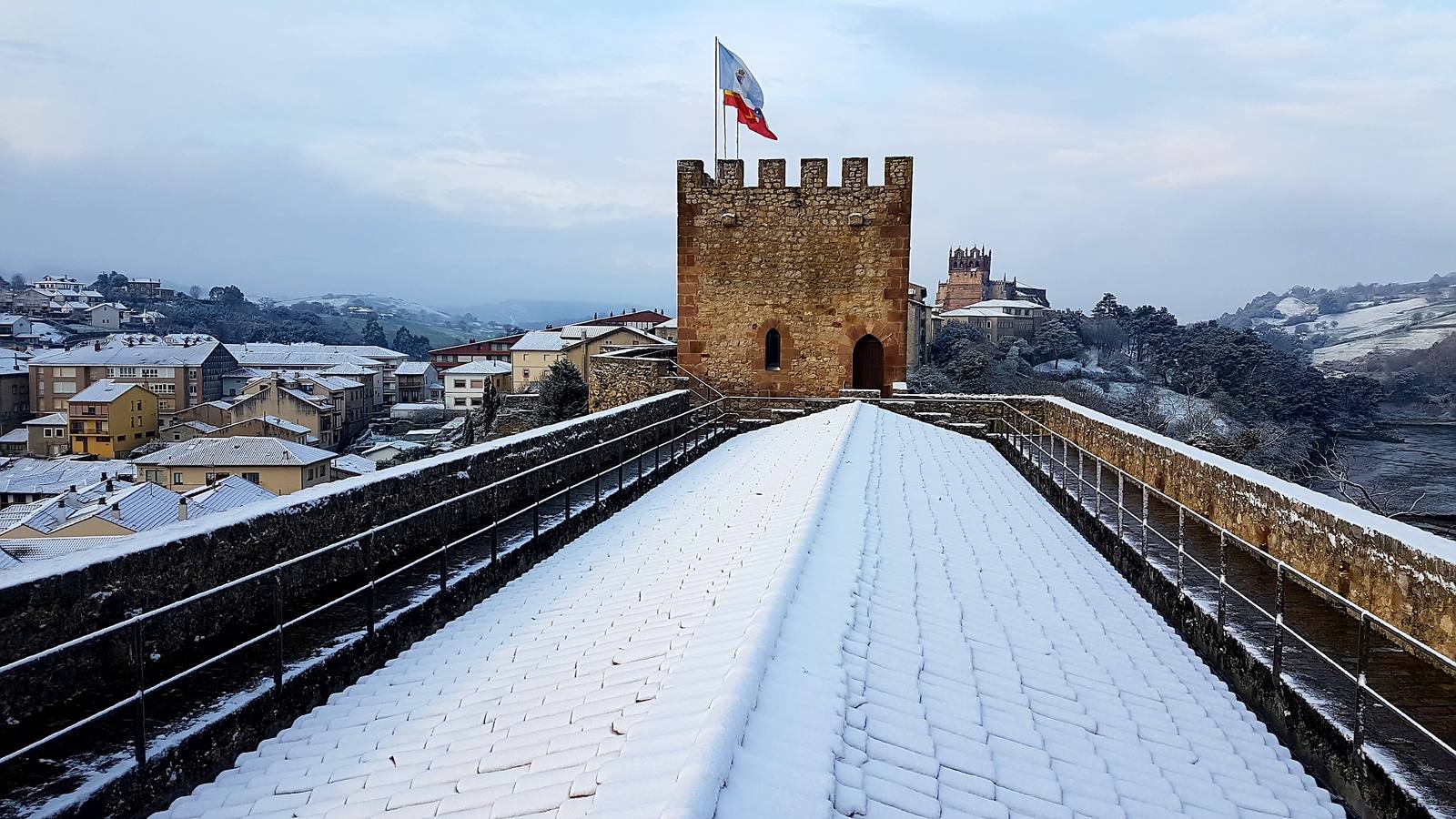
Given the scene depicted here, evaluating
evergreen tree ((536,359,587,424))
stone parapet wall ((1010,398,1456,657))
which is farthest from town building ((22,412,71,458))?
stone parapet wall ((1010,398,1456,657))

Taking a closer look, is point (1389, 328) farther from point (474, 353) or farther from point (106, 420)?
point (106, 420)

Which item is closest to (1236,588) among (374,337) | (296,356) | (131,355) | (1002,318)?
(131,355)

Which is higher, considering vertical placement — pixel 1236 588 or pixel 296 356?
pixel 1236 588

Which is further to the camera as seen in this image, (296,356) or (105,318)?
(105,318)

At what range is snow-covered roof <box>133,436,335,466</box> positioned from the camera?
38.8 m

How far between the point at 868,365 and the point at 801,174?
376 centimetres

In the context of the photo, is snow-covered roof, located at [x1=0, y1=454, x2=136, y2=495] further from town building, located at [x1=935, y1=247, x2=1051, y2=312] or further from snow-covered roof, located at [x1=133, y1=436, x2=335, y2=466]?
town building, located at [x1=935, y1=247, x2=1051, y2=312]

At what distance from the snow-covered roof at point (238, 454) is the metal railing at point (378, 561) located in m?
30.5

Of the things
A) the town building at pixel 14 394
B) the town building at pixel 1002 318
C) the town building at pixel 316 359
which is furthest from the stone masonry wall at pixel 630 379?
the town building at pixel 316 359

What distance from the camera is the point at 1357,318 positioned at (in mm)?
132375

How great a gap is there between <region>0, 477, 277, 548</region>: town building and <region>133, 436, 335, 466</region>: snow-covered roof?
29.1 ft

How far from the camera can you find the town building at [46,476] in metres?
34.1

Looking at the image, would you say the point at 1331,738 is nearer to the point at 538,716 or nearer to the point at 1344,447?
the point at 538,716

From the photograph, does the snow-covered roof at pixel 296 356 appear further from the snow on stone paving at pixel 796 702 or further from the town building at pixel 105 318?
the snow on stone paving at pixel 796 702
